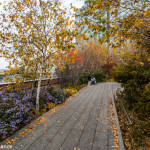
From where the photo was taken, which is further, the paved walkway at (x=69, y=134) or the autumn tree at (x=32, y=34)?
the autumn tree at (x=32, y=34)

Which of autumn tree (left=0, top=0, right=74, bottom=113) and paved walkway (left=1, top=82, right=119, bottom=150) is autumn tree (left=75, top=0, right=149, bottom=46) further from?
paved walkway (left=1, top=82, right=119, bottom=150)

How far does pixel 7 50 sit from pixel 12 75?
1.11m

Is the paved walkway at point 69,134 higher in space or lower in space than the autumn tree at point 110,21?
lower

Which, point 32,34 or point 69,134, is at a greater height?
point 32,34

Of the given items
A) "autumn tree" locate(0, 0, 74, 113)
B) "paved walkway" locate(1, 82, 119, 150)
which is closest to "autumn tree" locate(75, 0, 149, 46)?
"autumn tree" locate(0, 0, 74, 113)

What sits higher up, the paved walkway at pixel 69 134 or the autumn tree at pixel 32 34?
the autumn tree at pixel 32 34

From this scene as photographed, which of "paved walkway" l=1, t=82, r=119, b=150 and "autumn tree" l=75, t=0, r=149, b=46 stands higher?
"autumn tree" l=75, t=0, r=149, b=46

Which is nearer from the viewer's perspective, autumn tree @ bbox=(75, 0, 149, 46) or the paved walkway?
the paved walkway

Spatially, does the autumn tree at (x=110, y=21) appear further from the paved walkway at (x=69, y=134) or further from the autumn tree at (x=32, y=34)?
the paved walkway at (x=69, y=134)

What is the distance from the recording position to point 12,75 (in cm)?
478

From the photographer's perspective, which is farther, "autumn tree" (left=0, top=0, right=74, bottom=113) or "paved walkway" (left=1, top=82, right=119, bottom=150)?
"autumn tree" (left=0, top=0, right=74, bottom=113)

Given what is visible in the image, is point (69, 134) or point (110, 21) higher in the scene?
point (110, 21)

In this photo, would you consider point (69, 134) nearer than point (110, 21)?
Yes

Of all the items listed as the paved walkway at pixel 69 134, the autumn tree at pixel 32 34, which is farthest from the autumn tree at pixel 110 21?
the paved walkway at pixel 69 134
